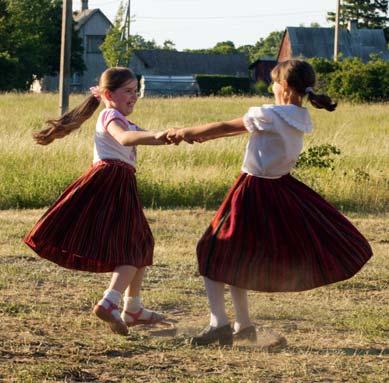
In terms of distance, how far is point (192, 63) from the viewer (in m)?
89.7

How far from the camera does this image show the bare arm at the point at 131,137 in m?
6.00

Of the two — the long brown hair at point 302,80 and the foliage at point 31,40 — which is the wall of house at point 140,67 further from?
the long brown hair at point 302,80

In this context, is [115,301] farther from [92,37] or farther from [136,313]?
[92,37]

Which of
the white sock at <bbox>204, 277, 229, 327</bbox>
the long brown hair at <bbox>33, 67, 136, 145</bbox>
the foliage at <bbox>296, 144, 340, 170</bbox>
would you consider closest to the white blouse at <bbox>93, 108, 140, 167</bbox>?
the long brown hair at <bbox>33, 67, 136, 145</bbox>

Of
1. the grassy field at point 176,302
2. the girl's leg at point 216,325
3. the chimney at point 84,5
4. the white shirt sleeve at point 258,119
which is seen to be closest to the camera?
the grassy field at point 176,302

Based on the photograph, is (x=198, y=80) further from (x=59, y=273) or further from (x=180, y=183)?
(x=59, y=273)

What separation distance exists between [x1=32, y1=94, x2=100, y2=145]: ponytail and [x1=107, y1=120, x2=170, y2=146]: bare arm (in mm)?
350

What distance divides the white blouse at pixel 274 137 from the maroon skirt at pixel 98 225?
77 cm

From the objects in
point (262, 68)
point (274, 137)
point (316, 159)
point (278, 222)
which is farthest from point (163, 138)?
point (262, 68)

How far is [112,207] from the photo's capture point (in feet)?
20.6

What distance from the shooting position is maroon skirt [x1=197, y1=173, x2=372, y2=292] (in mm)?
5887

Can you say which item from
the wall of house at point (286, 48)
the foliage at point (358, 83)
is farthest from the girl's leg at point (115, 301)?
the wall of house at point (286, 48)

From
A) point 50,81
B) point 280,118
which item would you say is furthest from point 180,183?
point 50,81

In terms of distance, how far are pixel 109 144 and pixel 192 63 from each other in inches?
3302
